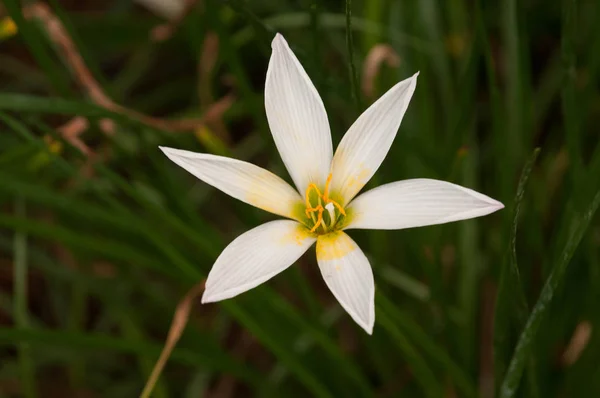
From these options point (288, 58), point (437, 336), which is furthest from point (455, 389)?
point (288, 58)

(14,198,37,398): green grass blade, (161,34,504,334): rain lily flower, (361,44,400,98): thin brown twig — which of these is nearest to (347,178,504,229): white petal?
(161,34,504,334): rain lily flower

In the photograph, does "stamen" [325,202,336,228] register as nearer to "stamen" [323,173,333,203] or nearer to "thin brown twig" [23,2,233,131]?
"stamen" [323,173,333,203]

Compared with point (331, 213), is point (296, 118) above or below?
above

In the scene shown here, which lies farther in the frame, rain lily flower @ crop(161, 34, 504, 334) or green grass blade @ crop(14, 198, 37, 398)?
green grass blade @ crop(14, 198, 37, 398)

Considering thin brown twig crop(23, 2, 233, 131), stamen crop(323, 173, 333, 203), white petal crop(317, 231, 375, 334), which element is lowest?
white petal crop(317, 231, 375, 334)

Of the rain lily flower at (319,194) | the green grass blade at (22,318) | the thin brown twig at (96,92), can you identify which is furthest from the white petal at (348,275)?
the green grass blade at (22,318)

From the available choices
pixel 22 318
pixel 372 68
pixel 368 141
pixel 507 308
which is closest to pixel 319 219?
pixel 368 141

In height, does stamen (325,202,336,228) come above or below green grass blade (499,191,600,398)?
above

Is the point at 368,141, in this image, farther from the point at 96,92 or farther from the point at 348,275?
the point at 96,92
